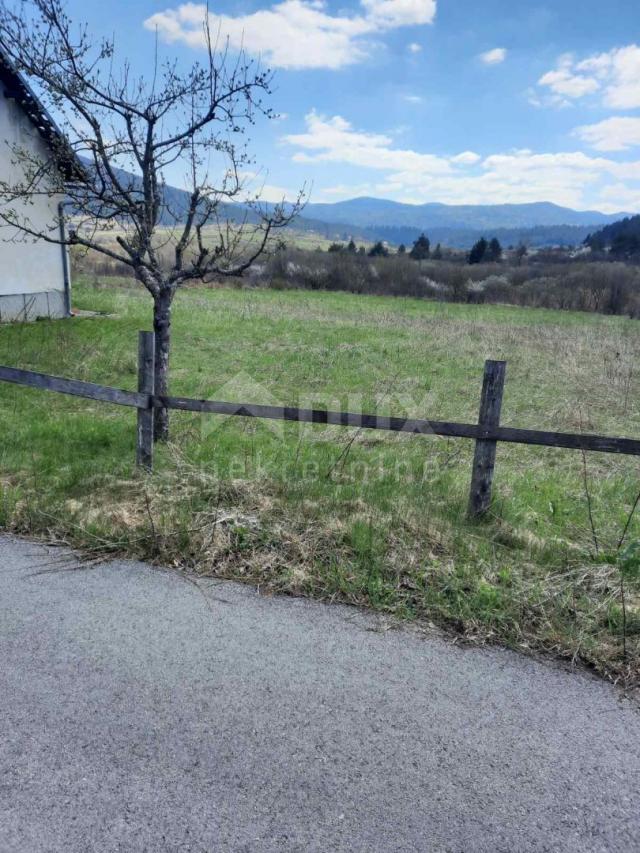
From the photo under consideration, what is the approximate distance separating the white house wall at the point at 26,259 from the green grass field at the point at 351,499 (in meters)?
3.31

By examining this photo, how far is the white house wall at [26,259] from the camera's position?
13.5 meters

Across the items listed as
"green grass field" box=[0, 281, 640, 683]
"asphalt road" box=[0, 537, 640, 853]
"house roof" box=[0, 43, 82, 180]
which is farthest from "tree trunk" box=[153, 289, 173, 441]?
"house roof" box=[0, 43, 82, 180]

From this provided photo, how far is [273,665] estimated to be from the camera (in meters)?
2.94

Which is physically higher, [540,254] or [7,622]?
[540,254]

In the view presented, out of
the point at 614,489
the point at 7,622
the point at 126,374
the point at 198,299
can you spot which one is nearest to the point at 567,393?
the point at 614,489

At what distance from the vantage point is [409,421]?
15.2ft

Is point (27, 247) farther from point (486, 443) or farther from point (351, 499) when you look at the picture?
point (486, 443)

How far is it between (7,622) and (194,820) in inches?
71.9

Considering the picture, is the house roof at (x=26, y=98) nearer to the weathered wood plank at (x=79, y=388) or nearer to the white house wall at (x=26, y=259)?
the white house wall at (x=26, y=259)

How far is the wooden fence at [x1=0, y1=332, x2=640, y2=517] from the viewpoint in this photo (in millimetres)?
4414

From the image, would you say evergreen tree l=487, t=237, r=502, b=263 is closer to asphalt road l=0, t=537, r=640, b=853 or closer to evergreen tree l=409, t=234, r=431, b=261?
evergreen tree l=409, t=234, r=431, b=261

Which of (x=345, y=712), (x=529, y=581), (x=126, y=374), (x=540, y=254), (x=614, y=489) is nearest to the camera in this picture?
(x=345, y=712)

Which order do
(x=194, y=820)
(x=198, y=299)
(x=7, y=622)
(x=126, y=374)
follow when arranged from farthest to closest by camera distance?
(x=198, y=299), (x=126, y=374), (x=7, y=622), (x=194, y=820)

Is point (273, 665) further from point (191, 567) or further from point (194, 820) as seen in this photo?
point (191, 567)
